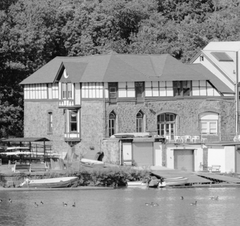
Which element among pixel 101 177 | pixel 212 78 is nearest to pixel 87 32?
pixel 212 78

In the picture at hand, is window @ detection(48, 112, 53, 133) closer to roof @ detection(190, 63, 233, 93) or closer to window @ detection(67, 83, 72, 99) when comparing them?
window @ detection(67, 83, 72, 99)

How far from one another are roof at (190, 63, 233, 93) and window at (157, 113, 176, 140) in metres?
4.68

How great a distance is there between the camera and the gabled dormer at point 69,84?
290ft

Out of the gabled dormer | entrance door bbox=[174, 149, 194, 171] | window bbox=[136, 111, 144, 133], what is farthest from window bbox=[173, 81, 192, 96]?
the gabled dormer

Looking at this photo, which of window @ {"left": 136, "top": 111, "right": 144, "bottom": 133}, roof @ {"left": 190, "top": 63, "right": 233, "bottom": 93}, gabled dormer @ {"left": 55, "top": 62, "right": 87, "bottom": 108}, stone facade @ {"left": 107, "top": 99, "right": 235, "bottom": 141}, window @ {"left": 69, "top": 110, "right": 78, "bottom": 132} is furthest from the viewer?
roof @ {"left": 190, "top": 63, "right": 233, "bottom": 93}

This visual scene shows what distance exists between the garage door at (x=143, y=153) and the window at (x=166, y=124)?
12.8ft

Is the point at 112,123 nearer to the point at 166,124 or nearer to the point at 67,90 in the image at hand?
the point at 166,124

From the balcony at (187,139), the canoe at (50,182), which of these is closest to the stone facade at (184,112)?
the balcony at (187,139)

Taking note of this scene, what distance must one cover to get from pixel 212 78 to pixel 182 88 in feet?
13.0

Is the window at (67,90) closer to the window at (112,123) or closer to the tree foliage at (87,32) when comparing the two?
the window at (112,123)

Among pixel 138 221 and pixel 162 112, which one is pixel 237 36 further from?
pixel 138 221

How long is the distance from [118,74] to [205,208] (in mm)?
23337

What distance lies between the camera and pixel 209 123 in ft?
291

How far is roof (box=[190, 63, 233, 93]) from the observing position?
295 feet
